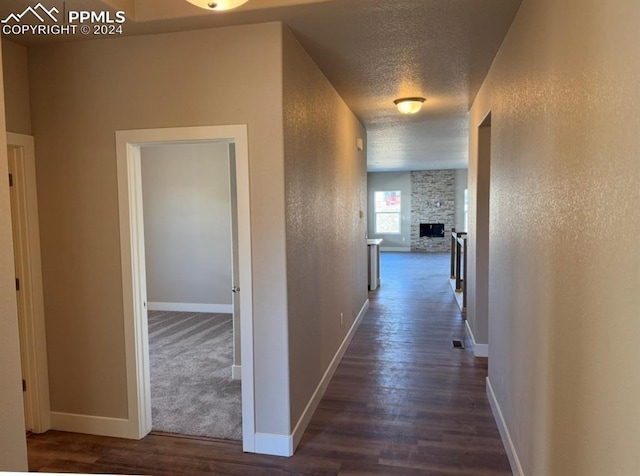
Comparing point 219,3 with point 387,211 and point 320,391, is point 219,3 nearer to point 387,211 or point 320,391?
point 320,391

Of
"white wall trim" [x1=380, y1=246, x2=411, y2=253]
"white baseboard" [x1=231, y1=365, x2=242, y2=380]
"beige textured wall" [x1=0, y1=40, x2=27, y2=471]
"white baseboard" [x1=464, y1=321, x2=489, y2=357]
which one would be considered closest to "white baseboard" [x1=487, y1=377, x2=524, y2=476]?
"white baseboard" [x1=464, y1=321, x2=489, y2=357]

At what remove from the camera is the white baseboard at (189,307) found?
6375 mm

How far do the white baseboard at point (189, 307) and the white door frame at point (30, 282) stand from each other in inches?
135

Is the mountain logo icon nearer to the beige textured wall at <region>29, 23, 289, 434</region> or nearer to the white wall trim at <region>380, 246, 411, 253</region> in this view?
the beige textured wall at <region>29, 23, 289, 434</region>

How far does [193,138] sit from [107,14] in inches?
30.6

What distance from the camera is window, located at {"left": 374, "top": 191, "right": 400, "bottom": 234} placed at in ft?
47.1

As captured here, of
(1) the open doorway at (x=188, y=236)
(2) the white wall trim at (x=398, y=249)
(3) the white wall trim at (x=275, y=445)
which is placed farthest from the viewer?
(2) the white wall trim at (x=398, y=249)

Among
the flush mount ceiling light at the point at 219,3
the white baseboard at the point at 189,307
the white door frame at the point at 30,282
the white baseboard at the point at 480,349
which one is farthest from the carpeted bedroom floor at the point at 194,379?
the flush mount ceiling light at the point at 219,3

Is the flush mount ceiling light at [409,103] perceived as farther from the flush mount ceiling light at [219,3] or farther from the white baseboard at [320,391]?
the flush mount ceiling light at [219,3]

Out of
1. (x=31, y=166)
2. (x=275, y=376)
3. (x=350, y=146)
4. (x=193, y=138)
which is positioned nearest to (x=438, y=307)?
(x=350, y=146)

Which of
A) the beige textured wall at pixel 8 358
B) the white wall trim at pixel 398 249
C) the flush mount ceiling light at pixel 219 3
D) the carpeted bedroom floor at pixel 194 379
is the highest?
the flush mount ceiling light at pixel 219 3

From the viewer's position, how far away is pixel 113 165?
9.04 ft

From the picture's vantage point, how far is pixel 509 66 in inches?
105

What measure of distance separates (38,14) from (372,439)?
3.18 m
